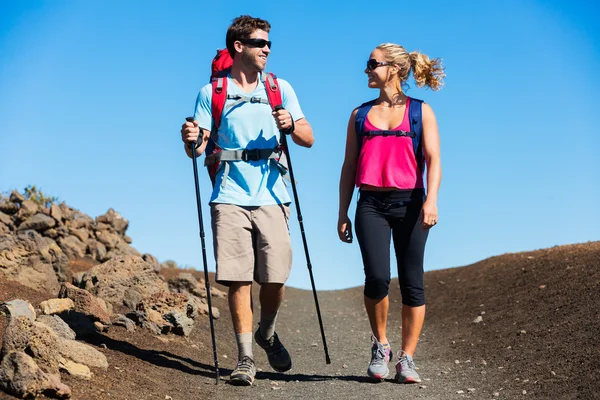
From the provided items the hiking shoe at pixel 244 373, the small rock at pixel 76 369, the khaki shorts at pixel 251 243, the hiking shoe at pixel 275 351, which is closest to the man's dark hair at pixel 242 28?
the khaki shorts at pixel 251 243

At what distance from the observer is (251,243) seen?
7336mm

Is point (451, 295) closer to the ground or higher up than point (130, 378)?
higher up

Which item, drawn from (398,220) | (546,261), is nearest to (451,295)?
→ (546,261)

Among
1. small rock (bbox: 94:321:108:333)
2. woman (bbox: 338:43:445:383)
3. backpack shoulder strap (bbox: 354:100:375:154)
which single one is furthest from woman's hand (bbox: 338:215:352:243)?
small rock (bbox: 94:321:108:333)

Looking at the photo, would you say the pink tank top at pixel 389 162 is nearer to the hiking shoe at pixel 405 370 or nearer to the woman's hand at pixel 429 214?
the woman's hand at pixel 429 214

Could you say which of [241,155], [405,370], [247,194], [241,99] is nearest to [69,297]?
[247,194]

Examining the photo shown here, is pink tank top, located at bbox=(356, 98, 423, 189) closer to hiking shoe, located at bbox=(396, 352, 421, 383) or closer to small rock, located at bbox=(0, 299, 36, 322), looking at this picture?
hiking shoe, located at bbox=(396, 352, 421, 383)

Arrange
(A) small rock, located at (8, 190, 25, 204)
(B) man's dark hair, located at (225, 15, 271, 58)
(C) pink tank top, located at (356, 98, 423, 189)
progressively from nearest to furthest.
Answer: (C) pink tank top, located at (356, 98, 423, 189), (B) man's dark hair, located at (225, 15, 271, 58), (A) small rock, located at (8, 190, 25, 204)

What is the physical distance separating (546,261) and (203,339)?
23.3 ft

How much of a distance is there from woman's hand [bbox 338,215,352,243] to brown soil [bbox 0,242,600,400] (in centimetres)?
137

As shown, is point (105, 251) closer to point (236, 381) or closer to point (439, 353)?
point (439, 353)

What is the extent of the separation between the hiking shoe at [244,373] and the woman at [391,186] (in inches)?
43.3

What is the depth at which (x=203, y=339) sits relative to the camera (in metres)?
10.8

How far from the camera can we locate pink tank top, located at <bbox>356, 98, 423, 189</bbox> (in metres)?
7.01
